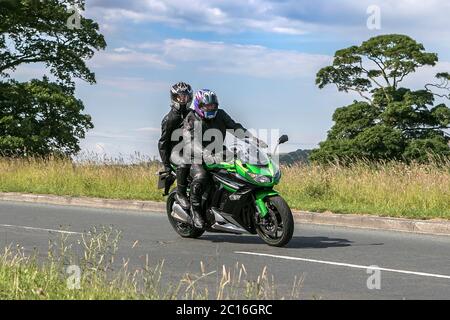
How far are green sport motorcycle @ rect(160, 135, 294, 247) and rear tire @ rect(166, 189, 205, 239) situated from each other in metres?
0.79

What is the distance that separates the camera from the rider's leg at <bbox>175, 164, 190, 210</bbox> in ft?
35.7

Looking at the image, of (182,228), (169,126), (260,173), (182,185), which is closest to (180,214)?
(182,185)

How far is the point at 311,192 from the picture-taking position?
1673cm

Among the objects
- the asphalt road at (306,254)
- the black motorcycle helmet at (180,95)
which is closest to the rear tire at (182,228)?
the asphalt road at (306,254)

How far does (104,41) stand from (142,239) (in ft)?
91.0

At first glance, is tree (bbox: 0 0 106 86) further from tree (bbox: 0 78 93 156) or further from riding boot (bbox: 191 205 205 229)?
riding boot (bbox: 191 205 205 229)

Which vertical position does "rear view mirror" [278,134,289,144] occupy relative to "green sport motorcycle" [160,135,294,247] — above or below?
above

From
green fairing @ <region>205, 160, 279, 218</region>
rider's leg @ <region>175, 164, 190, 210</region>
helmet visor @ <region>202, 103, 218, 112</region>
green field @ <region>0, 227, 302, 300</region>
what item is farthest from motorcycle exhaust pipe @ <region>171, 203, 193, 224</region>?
green field @ <region>0, 227, 302, 300</region>

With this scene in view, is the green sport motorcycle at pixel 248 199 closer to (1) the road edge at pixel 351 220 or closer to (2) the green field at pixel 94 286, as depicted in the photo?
(2) the green field at pixel 94 286

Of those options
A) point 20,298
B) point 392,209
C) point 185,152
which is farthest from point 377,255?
point 20,298

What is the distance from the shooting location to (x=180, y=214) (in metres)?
11.2

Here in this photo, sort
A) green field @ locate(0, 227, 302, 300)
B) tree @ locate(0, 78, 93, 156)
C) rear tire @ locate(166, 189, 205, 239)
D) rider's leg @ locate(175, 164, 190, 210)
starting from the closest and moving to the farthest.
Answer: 1. green field @ locate(0, 227, 302, 300)
2. rider's leg @ locate(175, 164, 190, 210)
3. rear tire @ locate(166, 189, 205, 239)
4. tree @ locate(0, 78, 93, 156)

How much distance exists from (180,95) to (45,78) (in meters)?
27.6

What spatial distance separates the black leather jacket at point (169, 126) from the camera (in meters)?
11.1
